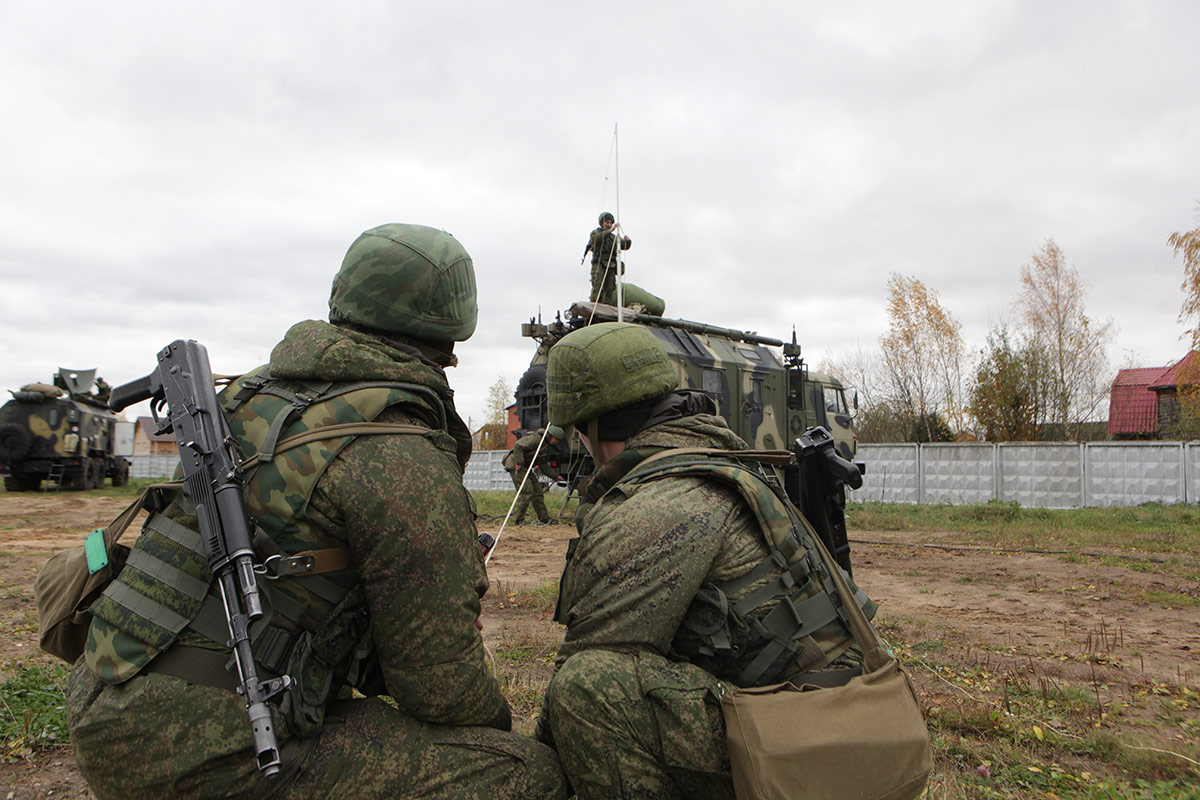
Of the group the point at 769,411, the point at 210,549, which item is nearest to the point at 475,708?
the point at 210,549

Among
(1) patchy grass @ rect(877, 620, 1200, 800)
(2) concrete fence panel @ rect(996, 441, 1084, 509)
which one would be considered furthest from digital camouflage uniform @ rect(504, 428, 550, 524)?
(2) concrete fence panel @ rect(996, 441, 1084, 509)

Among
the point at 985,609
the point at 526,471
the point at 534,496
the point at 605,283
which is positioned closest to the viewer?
the point at 985,609

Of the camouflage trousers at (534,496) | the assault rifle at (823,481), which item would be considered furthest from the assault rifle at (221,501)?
the camouflage trousers at (534,496)

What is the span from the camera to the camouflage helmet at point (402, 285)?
2.22m

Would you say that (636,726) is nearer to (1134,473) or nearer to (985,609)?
(985,609)

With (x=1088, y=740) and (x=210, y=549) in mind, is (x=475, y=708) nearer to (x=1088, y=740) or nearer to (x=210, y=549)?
(x=210, y=549)

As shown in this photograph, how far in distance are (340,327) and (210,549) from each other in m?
0.68

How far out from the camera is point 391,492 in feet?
6.22


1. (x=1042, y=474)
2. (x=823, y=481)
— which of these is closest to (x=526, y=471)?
(x=823, y=481)

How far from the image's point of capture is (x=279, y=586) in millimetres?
1910

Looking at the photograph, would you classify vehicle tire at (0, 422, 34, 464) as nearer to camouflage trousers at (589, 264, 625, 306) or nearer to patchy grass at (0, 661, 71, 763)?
camouflage trousers at (589, 264, 625, 306)

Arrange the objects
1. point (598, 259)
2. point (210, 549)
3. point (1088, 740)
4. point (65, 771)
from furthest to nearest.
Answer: point (598, 259), point (1088, 740), point (65, 771), point (210, 549)

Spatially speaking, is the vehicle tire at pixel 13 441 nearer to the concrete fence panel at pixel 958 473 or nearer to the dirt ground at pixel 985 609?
the dirt ground at pixel 985 609

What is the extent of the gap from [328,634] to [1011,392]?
94.2 feet
